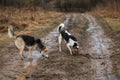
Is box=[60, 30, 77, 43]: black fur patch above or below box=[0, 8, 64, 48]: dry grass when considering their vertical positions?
above

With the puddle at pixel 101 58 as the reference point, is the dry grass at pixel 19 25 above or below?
below

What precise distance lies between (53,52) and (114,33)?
659cm

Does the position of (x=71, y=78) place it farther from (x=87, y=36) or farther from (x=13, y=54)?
(x=87, y=36)

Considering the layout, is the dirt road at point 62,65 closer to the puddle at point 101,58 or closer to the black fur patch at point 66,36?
the puddle at point 101,58

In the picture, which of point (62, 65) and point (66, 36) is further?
point (66, 36)

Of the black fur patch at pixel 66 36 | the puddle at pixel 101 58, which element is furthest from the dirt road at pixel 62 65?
the black fur patch at pixel 66 36

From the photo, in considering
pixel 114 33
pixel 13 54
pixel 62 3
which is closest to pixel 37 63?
pixel 13 54

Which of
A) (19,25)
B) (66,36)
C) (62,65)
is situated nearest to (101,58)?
(62,65)

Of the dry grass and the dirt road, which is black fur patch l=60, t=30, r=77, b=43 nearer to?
the dirt road

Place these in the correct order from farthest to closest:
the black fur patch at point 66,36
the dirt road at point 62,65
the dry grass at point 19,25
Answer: the dry grass at point 19,25, the black fur patch at point 66,36, the dirt road at point 62,65

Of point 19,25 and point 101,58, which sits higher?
point 101,58

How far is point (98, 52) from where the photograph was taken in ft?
45.3

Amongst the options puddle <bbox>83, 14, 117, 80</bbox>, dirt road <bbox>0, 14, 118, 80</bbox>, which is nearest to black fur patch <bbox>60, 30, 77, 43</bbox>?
dirt road <bbox>0, 14, 118, 80</bbox>

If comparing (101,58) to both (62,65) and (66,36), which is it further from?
(66,36)
